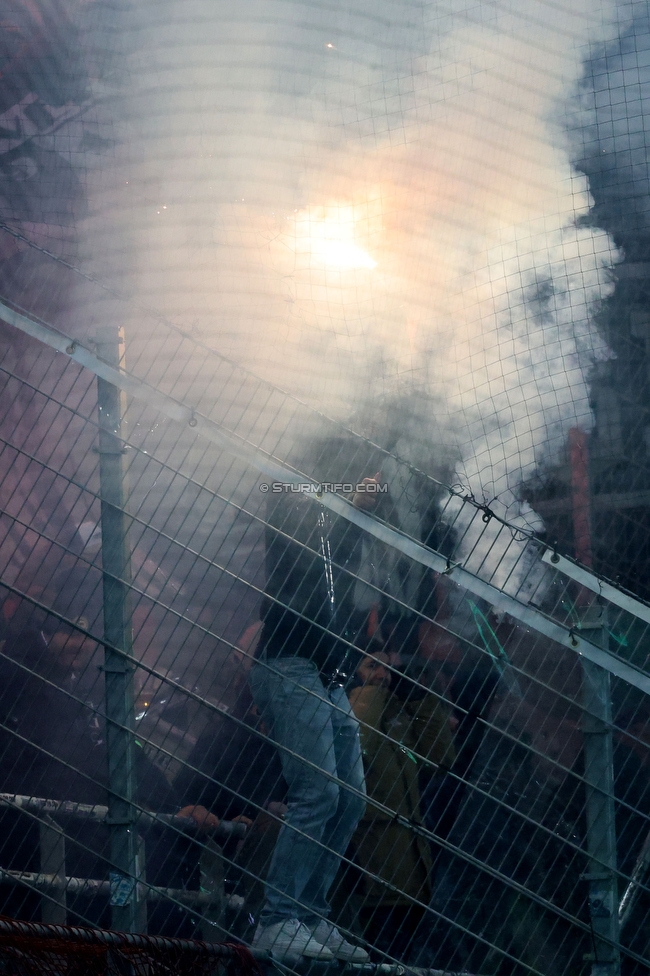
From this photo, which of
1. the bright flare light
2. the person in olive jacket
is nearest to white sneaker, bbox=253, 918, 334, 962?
the person in olive jacket

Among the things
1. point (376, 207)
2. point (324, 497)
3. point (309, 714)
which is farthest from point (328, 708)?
point (376, 207)

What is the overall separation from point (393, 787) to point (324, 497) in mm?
931

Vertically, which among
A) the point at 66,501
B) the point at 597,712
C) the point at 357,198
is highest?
the point at 357,198

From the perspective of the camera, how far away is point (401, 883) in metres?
2.73

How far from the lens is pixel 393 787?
280 cm

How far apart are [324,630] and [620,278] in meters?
1.81

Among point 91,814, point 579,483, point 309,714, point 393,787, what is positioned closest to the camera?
point 309,714

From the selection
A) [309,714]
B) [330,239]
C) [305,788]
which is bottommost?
[305,788]

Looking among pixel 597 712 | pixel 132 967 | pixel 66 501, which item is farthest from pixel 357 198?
pixel 132 967

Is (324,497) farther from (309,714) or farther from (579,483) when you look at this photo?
(579,483)

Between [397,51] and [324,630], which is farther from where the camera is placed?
[397,51]

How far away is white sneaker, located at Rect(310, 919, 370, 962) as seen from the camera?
2.44m

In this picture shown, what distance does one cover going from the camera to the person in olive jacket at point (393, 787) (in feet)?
8.84

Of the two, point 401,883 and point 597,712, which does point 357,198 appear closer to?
point 597,712
